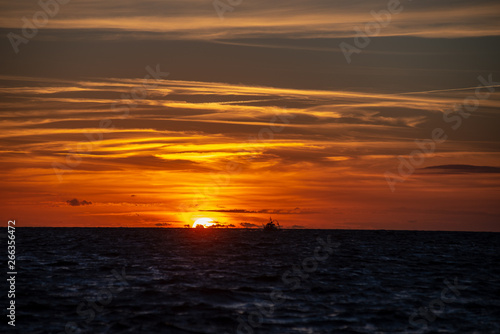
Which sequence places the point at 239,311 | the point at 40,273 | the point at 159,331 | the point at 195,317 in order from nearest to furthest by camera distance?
1. the point at 159,331
2. the point at 195,317
3. the point at 239,311
4. the point at 40,273

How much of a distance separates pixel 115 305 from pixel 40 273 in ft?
64.3

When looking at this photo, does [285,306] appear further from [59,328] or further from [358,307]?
[59,328]

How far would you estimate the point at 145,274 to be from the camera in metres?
50.5

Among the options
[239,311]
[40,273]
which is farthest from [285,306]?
[40,273]

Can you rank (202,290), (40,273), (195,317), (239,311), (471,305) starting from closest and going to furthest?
(195,317), (239,311), (471,305), (202,290), (40,273)

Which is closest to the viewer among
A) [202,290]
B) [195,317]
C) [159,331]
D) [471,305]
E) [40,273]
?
[159,331]

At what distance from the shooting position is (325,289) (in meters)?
A: 41.7

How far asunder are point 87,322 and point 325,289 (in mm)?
18890

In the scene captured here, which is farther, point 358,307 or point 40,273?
point 40,273

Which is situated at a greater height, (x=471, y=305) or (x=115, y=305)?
(x=471, y=305)

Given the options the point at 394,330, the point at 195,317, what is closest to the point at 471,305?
the point at 394,330

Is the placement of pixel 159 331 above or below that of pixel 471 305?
below

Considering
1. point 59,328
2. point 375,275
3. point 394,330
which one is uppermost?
point 375,275

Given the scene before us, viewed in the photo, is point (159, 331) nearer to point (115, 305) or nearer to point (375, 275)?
point (115, 305)
